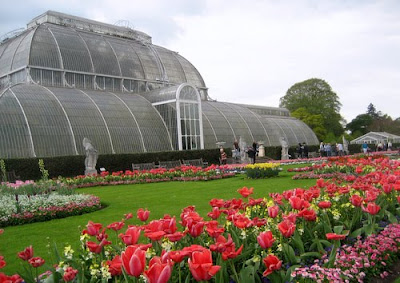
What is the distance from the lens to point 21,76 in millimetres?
35969

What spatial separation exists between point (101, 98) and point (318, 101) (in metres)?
49.8

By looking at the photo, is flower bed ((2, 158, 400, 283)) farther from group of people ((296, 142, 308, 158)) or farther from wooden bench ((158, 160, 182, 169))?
group of people ((296, 142, 308, 158))

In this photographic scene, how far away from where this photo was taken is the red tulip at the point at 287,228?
3857mm

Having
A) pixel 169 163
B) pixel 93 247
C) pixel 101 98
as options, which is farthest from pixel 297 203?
pixel 101 98

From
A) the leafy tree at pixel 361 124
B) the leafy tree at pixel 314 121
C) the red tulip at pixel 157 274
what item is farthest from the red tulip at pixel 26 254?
the leafy tree at pixel 361 124

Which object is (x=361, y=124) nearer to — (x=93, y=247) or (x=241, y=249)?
(x=241, y=249)

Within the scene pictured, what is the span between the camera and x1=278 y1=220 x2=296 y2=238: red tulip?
3857 mm

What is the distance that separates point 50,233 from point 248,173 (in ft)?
39.8

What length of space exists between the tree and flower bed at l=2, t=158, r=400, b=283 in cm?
6882

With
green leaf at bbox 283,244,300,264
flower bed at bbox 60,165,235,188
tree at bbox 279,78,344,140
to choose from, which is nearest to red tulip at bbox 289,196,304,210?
green leaf at bbox 283,244,300,264

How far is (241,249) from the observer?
3271 mm

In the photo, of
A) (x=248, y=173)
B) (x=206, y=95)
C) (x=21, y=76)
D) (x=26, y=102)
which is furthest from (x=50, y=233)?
(x=206, y=95)

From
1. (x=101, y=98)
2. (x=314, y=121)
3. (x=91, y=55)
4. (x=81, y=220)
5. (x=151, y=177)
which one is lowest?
(x=81, y=220)

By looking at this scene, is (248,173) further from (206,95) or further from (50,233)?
(206,95)
